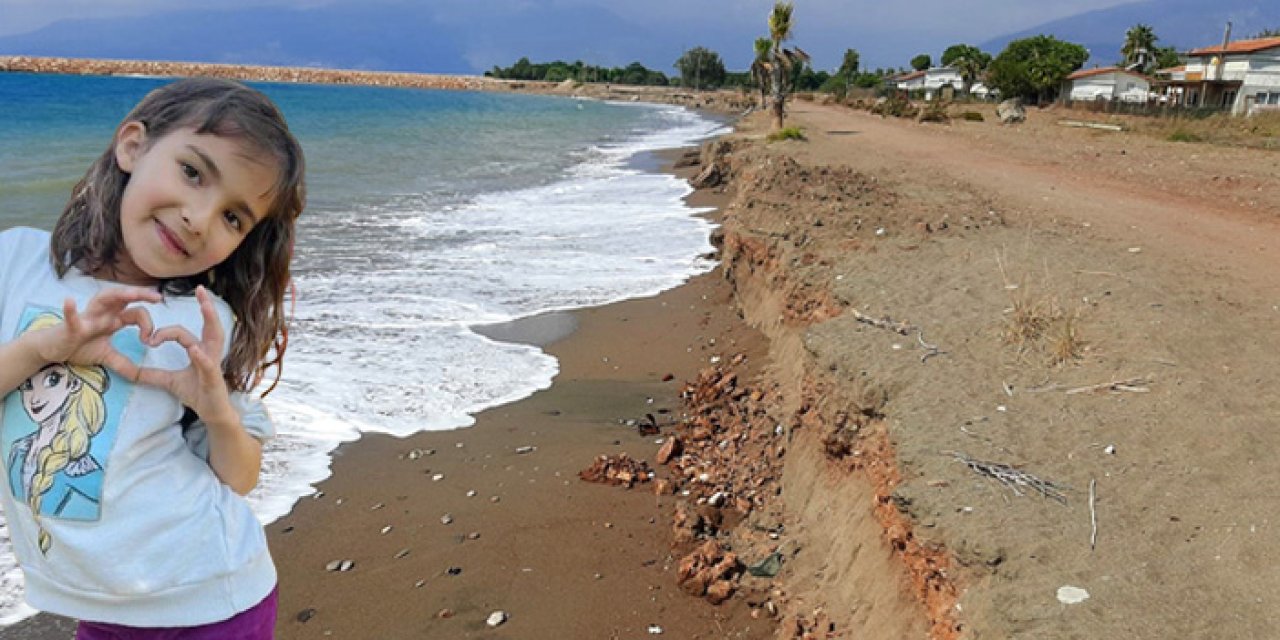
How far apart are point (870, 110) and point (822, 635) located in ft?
154

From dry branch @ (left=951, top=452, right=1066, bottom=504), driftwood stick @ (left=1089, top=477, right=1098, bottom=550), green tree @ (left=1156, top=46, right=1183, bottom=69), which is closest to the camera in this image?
driftwood stick @ (left=1089, top=477, right=1098, bottom=550)

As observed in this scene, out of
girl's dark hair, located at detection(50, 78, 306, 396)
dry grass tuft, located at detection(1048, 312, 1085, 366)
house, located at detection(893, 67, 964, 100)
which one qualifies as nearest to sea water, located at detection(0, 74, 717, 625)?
girl's dark hair, located at detection(50, 78, 306, 396)

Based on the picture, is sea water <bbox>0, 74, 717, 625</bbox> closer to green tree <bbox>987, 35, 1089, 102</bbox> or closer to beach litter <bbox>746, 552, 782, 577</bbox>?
beach litter <bbox>746, 552, 782, 577</bbox>

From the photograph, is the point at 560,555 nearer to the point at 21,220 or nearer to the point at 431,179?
the point at 21,220

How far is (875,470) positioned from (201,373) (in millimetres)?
2884

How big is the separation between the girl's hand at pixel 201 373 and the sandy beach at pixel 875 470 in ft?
6.97

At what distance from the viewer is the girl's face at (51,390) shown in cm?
155

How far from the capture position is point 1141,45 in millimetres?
71938

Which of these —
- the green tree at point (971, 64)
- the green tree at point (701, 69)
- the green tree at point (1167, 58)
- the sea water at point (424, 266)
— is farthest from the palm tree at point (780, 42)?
the green tree at point (701, 69)

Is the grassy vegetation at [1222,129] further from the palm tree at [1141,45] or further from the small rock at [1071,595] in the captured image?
the palm tree at [1141,45]

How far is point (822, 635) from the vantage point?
328cm

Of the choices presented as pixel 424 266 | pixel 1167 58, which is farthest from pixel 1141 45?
pixel 424 266

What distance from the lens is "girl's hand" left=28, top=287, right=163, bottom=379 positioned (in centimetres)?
146

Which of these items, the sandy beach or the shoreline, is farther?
the shoreline
